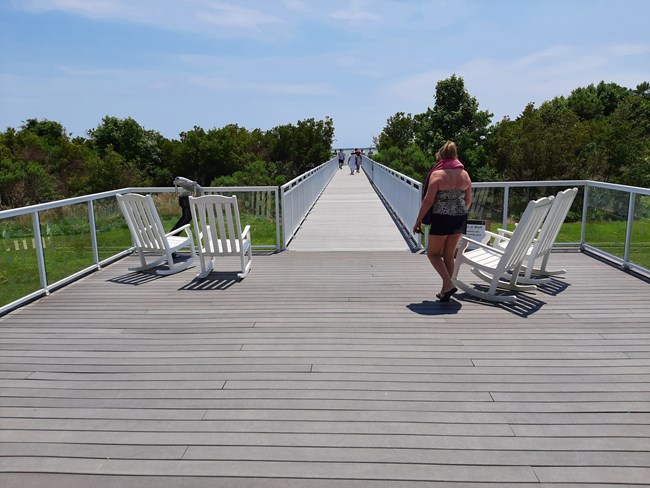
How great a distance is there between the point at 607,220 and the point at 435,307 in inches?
148

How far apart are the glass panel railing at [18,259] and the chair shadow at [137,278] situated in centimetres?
95

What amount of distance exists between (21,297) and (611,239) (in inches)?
293

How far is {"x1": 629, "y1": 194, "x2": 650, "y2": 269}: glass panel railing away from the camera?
6473 millimetres

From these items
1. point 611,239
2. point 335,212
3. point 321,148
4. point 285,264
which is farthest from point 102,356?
point 321,148

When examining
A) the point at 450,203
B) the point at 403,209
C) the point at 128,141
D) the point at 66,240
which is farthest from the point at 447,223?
the point at 128,141

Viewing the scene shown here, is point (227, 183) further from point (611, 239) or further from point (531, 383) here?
point (531, 383)

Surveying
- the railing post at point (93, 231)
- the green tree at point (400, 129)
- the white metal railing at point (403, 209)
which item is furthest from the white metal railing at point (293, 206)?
the green tree at point (400, 129)

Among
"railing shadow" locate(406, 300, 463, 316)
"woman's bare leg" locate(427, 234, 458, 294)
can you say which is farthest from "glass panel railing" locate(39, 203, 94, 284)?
"woman's bare leg" locate(427, 234, 458, 294)

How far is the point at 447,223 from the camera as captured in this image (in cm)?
514

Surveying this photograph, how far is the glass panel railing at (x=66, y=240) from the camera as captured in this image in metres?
6.18

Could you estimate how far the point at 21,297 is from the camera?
5.59m

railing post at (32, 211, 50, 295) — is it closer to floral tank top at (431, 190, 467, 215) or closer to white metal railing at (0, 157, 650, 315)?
white metal railing at (0, 157, 650, 315)

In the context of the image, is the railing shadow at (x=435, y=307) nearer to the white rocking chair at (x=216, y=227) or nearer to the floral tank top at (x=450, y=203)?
the floral tank top at (x=450, y=203)

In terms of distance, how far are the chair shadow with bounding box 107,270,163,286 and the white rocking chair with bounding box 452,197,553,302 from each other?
3.77 meters
